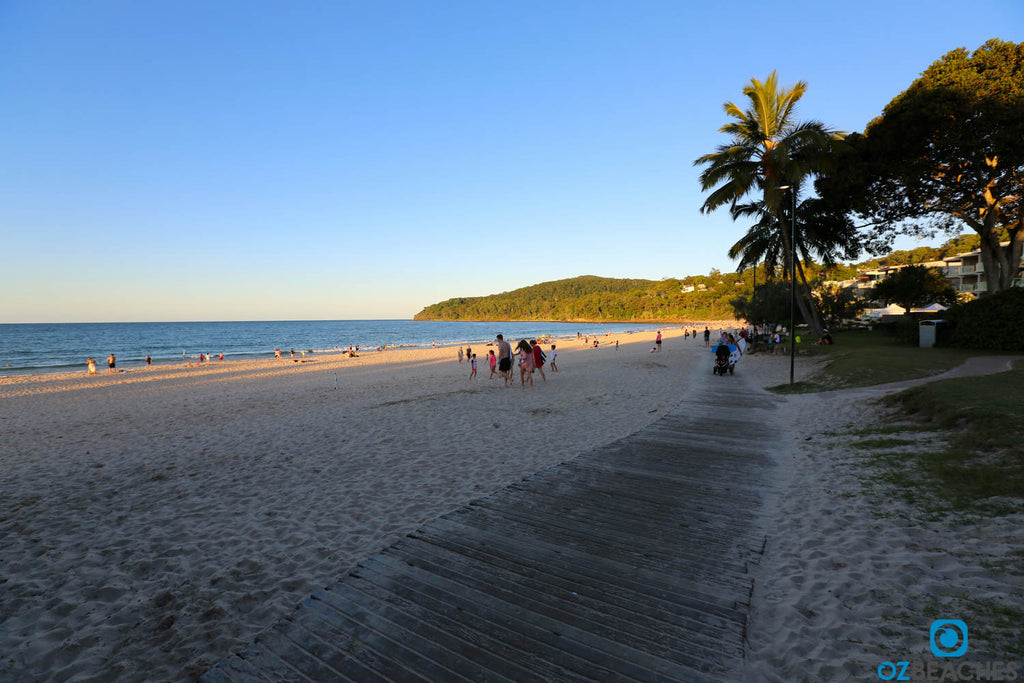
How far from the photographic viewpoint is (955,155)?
17203mm

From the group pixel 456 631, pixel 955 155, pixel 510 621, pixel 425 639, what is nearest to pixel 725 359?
pixel 955 155

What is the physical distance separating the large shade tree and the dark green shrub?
99.4 inches

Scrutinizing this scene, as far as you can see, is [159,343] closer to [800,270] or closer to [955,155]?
[800,270]

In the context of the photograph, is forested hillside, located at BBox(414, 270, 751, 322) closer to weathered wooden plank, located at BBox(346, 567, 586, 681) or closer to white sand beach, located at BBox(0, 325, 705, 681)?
white sand beach, located at BBox(0, 325, 705, 681)

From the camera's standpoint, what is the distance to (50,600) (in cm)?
377

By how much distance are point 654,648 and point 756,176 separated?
24212mm

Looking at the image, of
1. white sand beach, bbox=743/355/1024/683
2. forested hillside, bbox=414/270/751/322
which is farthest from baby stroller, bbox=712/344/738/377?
forested hillside, bbox=414/270/751/322

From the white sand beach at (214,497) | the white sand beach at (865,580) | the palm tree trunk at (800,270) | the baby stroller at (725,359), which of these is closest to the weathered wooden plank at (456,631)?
the white sand beach at (214,497)

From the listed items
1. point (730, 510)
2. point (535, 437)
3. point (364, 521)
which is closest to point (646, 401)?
point (535, 437)

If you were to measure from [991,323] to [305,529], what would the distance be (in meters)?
23.5

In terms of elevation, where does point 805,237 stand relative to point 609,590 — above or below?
above

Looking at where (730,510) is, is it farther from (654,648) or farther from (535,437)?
(535,437)

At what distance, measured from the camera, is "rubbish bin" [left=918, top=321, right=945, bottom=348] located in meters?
18.0

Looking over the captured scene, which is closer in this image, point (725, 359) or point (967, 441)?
Result: point (967, 441)
